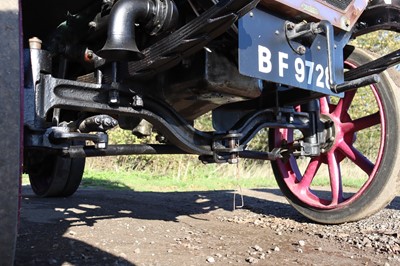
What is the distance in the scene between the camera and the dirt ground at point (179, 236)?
234 cm

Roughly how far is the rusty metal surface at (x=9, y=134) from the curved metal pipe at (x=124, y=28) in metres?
0.53

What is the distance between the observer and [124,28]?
208cm

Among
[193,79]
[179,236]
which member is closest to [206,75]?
[193,79]

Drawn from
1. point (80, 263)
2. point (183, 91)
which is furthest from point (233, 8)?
point (80, 263)

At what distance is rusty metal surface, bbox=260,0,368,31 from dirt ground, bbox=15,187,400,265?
128cm

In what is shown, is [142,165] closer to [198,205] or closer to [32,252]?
[198,205]

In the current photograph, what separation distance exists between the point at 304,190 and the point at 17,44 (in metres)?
2.73

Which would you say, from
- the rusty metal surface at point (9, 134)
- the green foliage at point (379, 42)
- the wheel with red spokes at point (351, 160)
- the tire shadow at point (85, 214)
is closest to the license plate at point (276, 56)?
the wheel with red spokes at point (351, 160)

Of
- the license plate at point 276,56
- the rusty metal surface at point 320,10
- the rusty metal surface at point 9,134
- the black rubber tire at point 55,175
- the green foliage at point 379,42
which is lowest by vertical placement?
the black rubber tire at point 55,175

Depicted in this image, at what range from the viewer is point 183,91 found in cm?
263

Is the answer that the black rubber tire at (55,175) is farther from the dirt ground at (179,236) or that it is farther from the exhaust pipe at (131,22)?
the exhaust pipe at (131,22)

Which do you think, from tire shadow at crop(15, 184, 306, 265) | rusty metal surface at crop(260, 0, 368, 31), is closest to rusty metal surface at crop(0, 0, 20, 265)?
tire shadow at crop(15, 184, 306, 265)

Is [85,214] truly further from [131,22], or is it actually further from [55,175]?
[131,22]

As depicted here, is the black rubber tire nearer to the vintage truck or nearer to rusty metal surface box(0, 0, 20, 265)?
the vintage truck
